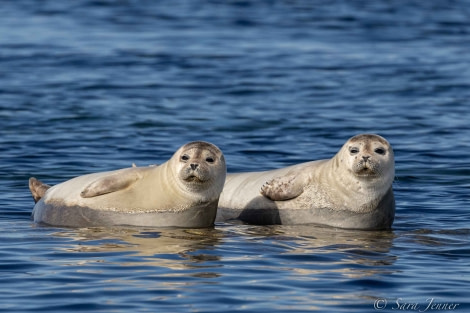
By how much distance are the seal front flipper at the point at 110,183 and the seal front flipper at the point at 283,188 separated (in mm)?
1195

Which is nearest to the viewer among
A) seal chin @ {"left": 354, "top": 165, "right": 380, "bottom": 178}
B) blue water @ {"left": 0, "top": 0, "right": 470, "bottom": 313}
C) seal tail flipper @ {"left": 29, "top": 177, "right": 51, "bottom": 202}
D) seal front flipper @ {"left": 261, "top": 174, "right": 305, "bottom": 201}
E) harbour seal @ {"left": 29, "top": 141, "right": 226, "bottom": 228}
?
blue water @ {"left": 0, "top": 0, "right": 470, "bottom": 313}

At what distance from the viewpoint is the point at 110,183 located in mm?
10578

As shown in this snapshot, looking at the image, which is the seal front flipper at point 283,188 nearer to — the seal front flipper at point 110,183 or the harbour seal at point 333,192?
the harbour seal at point 333,192

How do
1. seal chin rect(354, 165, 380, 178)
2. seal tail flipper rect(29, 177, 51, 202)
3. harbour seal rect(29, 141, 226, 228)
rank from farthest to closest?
seal tail flipper rect(29, 177, 51, 202) → seal chin rect(354, 165, 380, 178) → harbour seal rect(29, 141, 226, 228)

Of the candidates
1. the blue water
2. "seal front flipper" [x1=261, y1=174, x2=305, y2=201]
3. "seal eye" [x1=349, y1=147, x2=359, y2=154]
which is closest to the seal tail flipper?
the blue water

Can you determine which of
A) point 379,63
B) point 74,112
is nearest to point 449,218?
point 74,112

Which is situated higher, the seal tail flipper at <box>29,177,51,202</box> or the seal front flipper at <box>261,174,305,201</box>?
the seal front flipper at <box>261,174,305,201</box>

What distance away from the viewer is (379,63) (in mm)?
24891

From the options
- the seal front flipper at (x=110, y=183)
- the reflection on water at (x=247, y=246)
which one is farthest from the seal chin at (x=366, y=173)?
the seal front flipper at (x=110, y=183)

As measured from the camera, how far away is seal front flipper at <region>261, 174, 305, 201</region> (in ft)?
36.3

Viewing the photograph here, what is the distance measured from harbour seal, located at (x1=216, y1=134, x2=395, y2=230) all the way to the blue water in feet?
0.66

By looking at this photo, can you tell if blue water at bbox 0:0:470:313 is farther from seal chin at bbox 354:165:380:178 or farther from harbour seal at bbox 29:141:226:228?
seal chin at bbox 354:165:380:178

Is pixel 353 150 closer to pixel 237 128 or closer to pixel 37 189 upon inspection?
pixel 37 189

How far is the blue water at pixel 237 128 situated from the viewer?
27.9 ft
